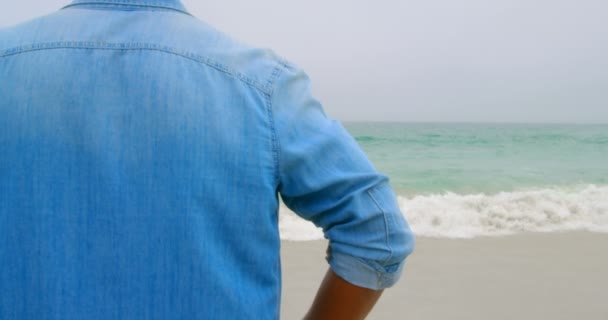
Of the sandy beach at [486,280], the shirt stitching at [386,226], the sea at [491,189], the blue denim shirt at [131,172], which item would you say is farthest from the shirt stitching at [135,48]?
the sandy beach at [486,280]

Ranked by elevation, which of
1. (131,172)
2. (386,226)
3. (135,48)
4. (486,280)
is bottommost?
(486,280)

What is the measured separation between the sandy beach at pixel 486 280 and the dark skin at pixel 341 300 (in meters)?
2.57

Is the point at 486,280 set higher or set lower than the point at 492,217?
higher

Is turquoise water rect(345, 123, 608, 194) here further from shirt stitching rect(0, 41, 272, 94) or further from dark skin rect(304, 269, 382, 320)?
shirt stitching rect(0, 41, 272, 94)

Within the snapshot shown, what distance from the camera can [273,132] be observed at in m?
0.69

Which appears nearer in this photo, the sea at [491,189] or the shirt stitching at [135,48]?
the shirt stitching at [135,48]

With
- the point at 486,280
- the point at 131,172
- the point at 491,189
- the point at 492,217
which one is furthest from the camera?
the point at 491,189

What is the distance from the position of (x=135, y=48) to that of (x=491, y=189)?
9.88 metres

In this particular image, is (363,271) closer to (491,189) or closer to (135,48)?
(135,48)

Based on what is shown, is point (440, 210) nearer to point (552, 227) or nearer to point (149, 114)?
point (552, 227)

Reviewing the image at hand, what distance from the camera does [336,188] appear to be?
0.74 metres

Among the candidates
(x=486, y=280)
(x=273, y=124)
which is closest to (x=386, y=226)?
Answer: (x=273, y=124)

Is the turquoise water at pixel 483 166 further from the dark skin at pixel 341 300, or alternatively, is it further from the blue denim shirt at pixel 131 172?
the blue denim shirt at pixel 131 172

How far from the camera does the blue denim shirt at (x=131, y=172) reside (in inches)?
25.3
